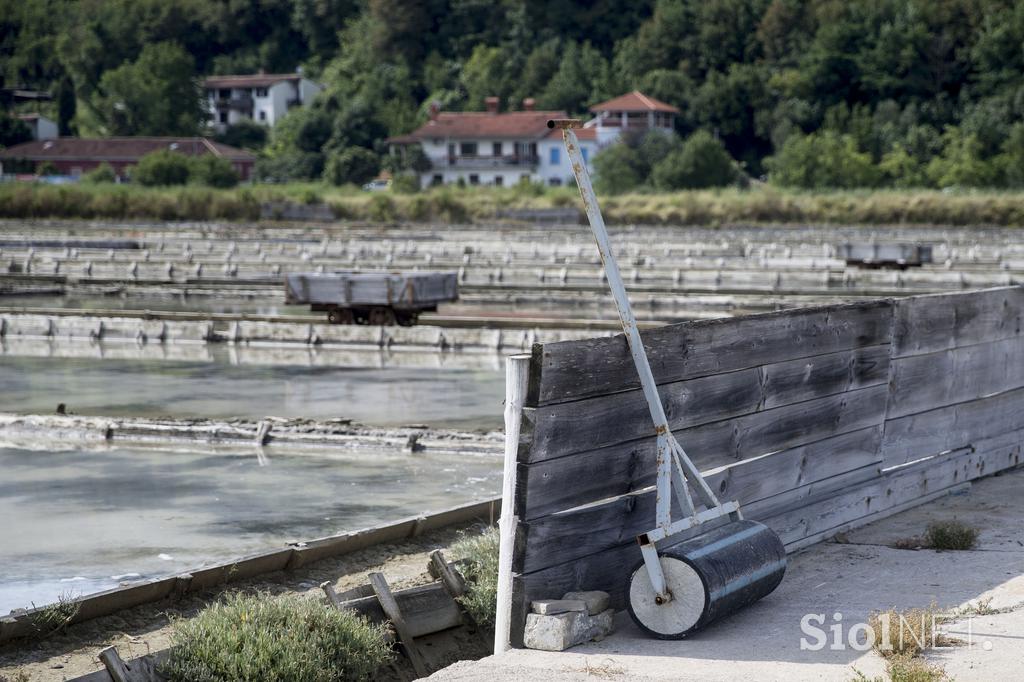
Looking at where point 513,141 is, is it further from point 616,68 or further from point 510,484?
point 510,484

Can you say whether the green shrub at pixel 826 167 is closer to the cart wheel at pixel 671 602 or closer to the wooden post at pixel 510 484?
the cart wheel at pixel 671 602

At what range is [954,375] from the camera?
867 cm

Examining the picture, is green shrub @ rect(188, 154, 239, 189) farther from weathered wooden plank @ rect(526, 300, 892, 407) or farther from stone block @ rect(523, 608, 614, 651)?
stone block @ rect(523, 608, 614, 651)

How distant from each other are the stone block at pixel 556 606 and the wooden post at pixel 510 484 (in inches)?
4.8

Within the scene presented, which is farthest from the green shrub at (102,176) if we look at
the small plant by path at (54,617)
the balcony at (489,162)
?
the small plant by path at (54,617)

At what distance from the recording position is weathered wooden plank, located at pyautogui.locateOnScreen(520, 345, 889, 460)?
18.9 feet

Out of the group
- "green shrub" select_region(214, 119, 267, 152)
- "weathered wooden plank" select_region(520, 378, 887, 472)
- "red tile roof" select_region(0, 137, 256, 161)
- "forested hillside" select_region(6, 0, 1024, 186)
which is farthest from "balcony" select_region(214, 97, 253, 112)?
"weathered wooden plank" select_region(520, 378, 887, 472)

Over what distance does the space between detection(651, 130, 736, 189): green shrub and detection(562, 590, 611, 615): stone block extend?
77458mm

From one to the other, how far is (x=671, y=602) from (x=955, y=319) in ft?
12.5

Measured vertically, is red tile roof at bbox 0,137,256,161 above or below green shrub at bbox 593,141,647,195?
above

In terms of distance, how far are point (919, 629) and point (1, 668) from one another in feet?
13.5

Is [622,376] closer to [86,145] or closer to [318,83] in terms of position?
[86,145]

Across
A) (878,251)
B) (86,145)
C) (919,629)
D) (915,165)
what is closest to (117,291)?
(878,251)

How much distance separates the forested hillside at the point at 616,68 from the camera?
85.2 m
